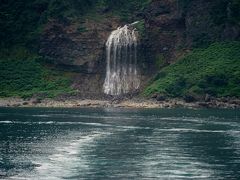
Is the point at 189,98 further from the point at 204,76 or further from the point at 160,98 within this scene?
the point at 204,76

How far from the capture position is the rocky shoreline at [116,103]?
17312 centimetres

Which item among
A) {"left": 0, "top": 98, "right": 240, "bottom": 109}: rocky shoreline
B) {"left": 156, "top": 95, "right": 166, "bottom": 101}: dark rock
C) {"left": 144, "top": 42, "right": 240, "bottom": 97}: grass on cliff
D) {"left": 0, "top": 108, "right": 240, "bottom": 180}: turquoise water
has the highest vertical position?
{"left": 144, "top": 42, "right": 240, "bottom": 97}: grass on cliff

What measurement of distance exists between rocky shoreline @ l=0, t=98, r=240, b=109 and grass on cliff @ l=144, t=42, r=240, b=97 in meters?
4.02

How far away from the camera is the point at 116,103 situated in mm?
183250

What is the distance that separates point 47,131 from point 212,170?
46224mm

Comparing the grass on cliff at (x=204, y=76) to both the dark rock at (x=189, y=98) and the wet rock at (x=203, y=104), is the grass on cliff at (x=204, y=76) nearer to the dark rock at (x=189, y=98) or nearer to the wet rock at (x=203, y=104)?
the dark rock at (x=189, y=98)

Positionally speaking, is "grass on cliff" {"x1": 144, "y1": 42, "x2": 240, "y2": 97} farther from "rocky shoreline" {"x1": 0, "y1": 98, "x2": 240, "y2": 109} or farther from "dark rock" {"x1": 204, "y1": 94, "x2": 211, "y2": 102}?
"rocky shoreline" {"x1": 0, "y1": 98, "x2": 240, "y2": 109}

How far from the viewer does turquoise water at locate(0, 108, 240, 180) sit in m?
74.6

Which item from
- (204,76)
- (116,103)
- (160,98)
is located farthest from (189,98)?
(116,103)

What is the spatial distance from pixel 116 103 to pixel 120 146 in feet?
290

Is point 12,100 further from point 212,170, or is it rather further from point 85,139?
point 212,170

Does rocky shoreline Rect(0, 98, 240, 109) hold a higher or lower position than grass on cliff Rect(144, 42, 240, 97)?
lower

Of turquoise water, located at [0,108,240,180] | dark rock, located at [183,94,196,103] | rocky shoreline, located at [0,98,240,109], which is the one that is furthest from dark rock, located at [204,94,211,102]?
turquoise water, located at [0,108,240,180]

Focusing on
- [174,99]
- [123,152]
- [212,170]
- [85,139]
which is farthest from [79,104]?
[212,170]
